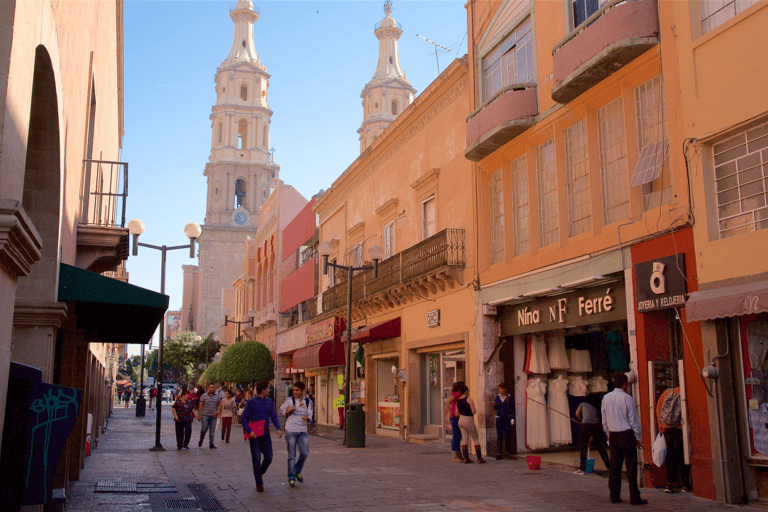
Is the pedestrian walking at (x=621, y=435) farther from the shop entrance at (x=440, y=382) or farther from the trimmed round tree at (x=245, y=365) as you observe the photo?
the trimmed round tree at (x=245, y=365)

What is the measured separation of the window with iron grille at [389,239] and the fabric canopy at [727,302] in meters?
14.4

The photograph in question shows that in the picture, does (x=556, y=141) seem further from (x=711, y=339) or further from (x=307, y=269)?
(x=307, y=269)

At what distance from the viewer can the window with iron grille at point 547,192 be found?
14875mm

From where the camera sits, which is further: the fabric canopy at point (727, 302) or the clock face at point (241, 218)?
the clock face at point (241, 218)

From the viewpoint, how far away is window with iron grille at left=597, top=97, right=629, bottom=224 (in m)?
12.6

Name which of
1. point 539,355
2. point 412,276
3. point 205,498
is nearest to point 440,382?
point 412,276

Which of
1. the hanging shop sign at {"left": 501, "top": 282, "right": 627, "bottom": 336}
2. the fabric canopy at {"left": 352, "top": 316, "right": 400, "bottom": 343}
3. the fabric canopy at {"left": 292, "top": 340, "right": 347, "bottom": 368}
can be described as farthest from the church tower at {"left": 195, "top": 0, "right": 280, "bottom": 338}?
the hanging shop sign at {"left": 501, "top": 282, "right": 627, "bottom": 336}

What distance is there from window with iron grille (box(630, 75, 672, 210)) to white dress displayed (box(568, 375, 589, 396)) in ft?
15.2

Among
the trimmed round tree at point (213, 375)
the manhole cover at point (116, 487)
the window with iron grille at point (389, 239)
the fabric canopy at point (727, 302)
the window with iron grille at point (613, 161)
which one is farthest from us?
the trimmed round tree at point (213, 375)

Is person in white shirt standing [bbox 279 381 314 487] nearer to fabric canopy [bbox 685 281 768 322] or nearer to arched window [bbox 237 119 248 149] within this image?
fabric canopy [bbox 685 281 768 322]

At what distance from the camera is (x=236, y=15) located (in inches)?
3103

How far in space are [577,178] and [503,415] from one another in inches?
209

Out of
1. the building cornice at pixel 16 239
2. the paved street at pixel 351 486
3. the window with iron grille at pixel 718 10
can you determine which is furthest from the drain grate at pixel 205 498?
the window with iron grille at pixel 718 10

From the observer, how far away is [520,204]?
639 inches
